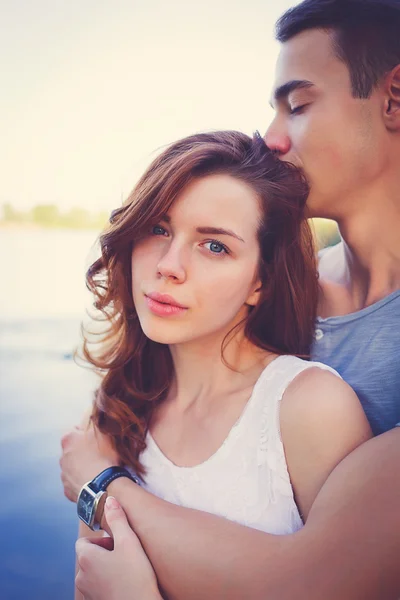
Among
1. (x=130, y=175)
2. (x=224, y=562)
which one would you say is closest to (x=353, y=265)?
(x=130, y=175)

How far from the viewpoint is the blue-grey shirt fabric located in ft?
4.35

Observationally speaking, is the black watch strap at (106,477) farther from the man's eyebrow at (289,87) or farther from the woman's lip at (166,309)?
the man's eyebrow at (289,87)

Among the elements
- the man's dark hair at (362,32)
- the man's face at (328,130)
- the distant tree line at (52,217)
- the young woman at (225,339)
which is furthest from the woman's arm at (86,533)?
the distant tree line at (52,217)

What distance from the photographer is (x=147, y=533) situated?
3.95 feet

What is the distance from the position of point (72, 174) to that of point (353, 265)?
2437mm

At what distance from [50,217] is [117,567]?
9.90 feet

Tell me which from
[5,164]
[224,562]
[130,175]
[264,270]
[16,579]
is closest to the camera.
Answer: [224,562]

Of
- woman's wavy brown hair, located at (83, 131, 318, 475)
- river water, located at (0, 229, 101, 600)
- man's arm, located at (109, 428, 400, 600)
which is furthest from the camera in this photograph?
river water, located at (0, 229, 101, 600)

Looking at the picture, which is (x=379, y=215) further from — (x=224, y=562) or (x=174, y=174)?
(x=224, y=562)

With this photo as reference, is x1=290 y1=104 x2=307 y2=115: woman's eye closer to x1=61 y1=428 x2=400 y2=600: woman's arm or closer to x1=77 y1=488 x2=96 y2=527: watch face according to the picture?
x1=61 y1=428 x2=400 y2=600: woman's arm

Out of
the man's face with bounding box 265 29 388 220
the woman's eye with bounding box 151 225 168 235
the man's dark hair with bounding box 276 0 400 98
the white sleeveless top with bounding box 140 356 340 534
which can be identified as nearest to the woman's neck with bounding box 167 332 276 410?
the white sleeveless top with bounding box 140 356 340 534

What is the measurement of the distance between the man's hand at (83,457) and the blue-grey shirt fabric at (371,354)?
663 millimetres

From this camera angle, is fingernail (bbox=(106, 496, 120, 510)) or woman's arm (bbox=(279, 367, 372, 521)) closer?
woman's arm (bbox=(279, 367, 372, 521))

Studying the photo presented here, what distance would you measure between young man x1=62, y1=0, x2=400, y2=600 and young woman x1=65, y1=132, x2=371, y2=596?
0.09 metres
